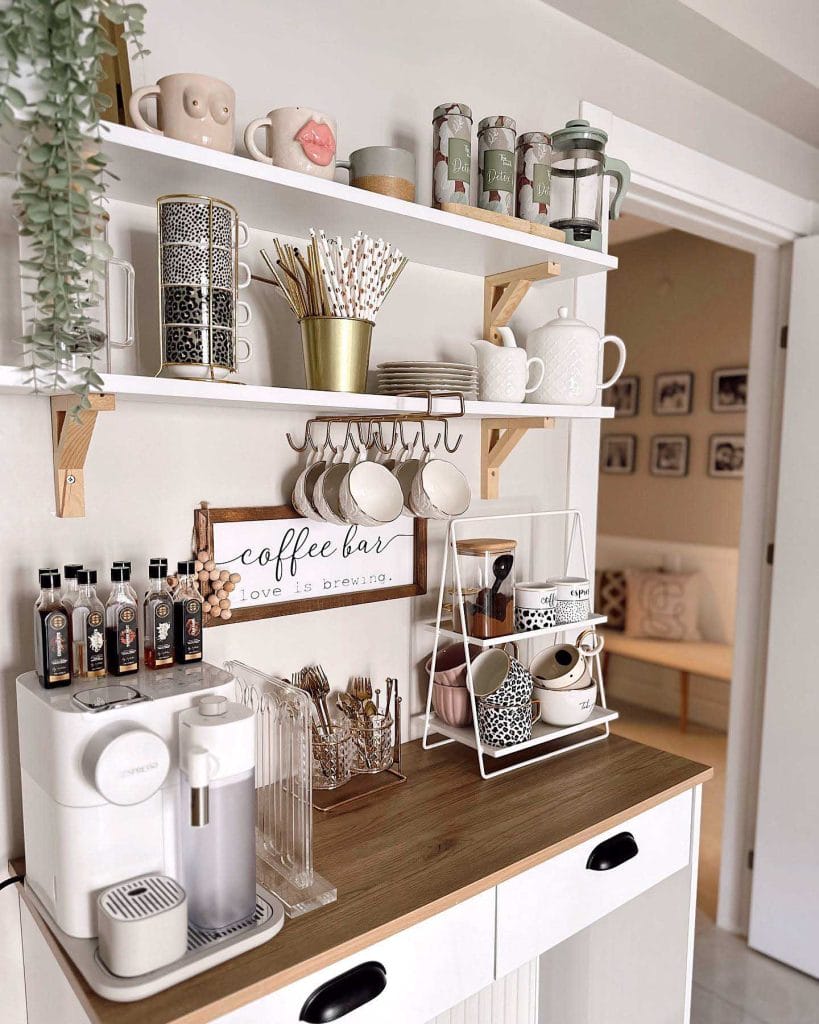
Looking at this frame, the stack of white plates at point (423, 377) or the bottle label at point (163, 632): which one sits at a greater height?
the stack of white plates at point (423, 377)

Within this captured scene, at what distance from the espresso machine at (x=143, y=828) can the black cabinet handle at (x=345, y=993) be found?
0.09 metres

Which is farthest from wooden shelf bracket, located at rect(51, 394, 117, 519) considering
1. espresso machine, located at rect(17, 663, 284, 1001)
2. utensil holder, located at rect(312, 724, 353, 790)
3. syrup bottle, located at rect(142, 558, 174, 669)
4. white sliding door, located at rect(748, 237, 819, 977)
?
white sliding door, located at rect(748, 237, 819, 977)

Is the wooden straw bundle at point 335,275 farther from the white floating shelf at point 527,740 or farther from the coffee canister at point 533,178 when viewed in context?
the white floating shelf at point 527,740

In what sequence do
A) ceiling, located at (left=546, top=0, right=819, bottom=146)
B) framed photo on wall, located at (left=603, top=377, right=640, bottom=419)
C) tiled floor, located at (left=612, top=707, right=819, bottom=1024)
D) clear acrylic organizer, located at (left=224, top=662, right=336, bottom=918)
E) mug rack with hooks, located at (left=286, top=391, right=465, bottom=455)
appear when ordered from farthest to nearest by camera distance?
framed photo on wall, located at (left=603, top=377, right=640, bottom=419)
tiled floor, located at (left=612, top=707, right=819, bottom=1024)
ceiling, located at (left=546, top=0, right=819, bottom=146)
mug rack with hooks, located at (left=286, top=391, right=465, bottom=455)
clear acrylic organizer, located at (left=224, top=662, right=336, bottom=918)

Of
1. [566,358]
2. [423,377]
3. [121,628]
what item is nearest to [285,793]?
[121,628]

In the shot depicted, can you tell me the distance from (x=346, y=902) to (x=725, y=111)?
6.89 feet

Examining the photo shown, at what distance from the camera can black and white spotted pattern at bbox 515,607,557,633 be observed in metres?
1.54

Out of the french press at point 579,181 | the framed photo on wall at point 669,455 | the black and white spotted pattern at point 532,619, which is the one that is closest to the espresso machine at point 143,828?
the black and white spotted pattern at point 532,619

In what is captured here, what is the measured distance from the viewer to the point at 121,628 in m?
1.09

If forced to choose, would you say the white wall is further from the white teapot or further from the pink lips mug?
the white teapot

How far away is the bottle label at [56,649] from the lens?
1.02 meters

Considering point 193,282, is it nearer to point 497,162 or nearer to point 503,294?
point 497,162

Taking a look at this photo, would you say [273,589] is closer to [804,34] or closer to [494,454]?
[494,454]

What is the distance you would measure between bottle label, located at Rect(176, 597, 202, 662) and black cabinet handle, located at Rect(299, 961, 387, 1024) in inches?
18.1
